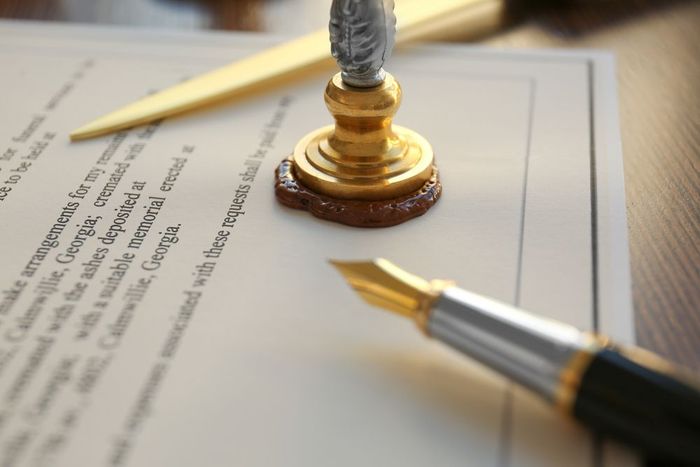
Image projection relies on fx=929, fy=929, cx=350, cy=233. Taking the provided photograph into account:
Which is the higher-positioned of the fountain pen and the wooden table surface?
the wooden table surface

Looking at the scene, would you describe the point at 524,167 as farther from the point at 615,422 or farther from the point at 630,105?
the point at 615,422

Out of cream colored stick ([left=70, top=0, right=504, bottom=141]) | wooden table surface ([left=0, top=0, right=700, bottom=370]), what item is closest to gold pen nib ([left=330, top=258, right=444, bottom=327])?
wooden table surface ([left=0, top=0, right=700, bottom=370])

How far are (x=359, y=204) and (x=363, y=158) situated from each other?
0.10ft

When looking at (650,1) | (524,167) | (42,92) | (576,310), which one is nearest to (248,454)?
(576,310)

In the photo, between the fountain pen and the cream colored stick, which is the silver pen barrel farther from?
the cream colored stick

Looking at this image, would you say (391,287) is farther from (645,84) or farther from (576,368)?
(645,84)

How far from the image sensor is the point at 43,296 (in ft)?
1.46

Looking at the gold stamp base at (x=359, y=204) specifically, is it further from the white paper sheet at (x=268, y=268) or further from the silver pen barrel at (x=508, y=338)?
the silver pen barrel at (x=508, y=338)

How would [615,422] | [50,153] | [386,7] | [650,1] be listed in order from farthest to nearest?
1. [650,1]
2. [50,153]
3. [386,7]
4. [615,422]

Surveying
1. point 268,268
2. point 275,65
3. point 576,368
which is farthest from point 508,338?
point 275,65

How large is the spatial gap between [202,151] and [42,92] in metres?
0.15

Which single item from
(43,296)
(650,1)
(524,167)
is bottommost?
(43,296)

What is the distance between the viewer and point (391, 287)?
1.34ft

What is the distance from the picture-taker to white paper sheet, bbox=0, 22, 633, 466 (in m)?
0.37
